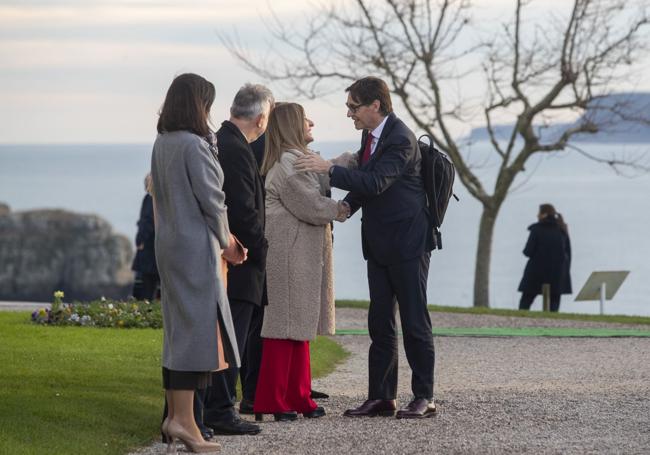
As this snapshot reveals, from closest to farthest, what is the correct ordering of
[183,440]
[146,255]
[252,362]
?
[183,440], [252,362], [146,255]

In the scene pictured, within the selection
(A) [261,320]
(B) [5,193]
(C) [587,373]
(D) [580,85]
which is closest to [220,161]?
(A) [261,320]

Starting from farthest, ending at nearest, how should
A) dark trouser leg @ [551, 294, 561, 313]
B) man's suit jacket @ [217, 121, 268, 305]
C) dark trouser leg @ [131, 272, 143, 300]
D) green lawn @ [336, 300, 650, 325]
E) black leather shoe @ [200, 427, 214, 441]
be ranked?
dark trouser leg @ [551, 294, 561, 313]
dark trouser leg @ [131, 272, 143, 300]
green lawn @ [336, 300, 650, 325]
man's suit jacket @ [217, 121, 268, 305]
black leather shoe @ [200, 427, 214, 441]

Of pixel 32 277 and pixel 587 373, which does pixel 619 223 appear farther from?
pixel 587 373

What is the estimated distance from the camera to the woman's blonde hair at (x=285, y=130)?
856cm

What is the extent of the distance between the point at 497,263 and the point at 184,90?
7134cm

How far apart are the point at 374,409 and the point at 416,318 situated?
0.63 m

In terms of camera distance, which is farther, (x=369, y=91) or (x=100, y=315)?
(x=100, y=315)

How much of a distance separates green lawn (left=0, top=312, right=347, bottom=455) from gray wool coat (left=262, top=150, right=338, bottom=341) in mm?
1003

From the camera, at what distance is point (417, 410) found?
28.5ft

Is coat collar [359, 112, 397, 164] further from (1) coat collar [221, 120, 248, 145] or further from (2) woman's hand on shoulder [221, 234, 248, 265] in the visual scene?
(2) woman's hand on shoulder [221, 234, 248, 265]

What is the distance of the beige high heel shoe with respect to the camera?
7355mm

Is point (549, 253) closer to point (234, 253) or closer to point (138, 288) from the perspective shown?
point (138, 288)

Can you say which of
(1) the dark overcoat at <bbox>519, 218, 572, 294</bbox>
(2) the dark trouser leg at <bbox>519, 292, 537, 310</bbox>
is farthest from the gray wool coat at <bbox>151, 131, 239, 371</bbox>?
(2) the dark trouser leg at <bbox>519, 292, 537, 310</bbox>

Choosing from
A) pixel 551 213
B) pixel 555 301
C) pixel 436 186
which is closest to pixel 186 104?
pixel 436 186
